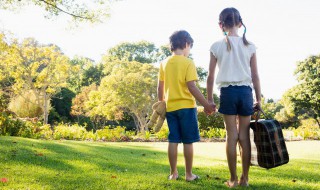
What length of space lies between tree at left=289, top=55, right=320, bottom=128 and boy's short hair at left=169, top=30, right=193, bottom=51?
95.3 feet

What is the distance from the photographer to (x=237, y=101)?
10.6ft

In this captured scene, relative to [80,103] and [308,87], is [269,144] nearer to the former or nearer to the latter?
[80,103]

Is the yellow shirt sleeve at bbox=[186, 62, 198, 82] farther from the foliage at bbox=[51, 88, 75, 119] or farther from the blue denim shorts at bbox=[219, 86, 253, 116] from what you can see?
the foliage at bbox=[51, 88, 75, 119]

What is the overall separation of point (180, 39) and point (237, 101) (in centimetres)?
92

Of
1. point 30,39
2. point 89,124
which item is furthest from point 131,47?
point 30,39

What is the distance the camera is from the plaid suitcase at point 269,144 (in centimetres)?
326


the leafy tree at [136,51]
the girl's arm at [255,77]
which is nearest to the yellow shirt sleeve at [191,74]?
the girl's arm at [255,77]

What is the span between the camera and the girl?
325 centimetres

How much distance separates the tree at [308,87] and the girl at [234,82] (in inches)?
1144

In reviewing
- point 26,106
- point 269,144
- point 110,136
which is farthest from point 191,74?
point 26,106

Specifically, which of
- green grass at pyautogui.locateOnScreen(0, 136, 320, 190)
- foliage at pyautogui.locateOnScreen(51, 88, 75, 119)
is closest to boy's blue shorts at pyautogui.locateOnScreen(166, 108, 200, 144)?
green grass at pyautogui.locateOnScreen(0, 136, 320, 190)

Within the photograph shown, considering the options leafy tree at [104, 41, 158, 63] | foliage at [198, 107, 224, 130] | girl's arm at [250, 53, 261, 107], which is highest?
leafy tree at [104, 41, 158, 63]

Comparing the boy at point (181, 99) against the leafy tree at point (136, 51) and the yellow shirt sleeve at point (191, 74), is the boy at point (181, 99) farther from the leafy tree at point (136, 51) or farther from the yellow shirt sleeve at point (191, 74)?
the leafy tree at point (136, 51)

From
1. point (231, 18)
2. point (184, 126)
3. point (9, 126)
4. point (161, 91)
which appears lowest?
point (184, 126)
